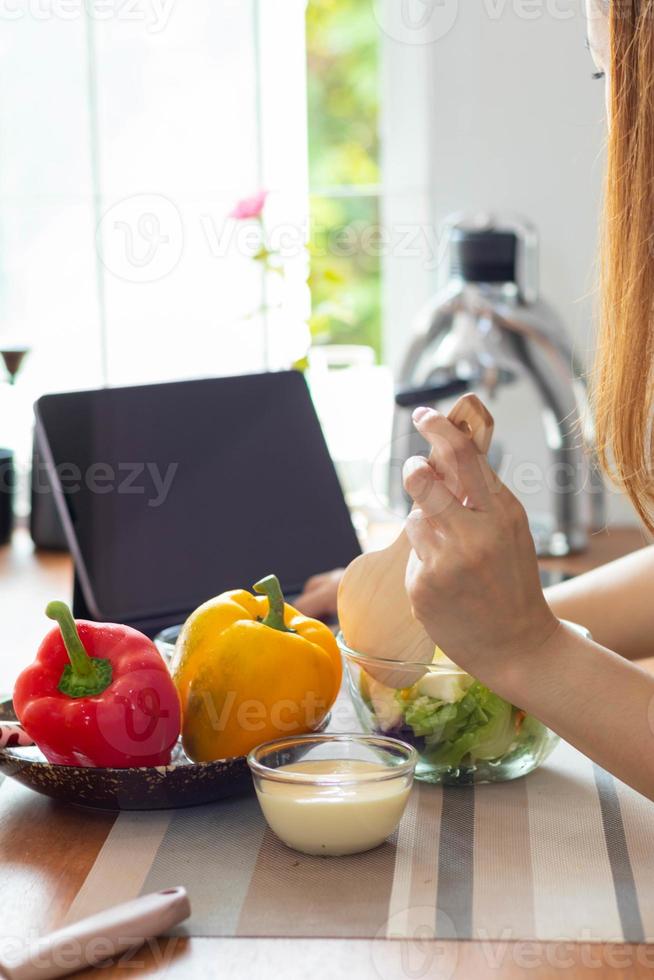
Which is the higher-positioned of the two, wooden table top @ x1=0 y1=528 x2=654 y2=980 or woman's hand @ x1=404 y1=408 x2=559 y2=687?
woman's hand @ x1=404 y1=408 x2=559 y2=687

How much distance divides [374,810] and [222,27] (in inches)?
57.4

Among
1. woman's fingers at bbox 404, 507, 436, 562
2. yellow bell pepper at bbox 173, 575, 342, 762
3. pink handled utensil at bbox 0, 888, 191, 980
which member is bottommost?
pink handled utensil at bbox 0, 888, 191, 980

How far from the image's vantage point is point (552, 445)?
154 cm

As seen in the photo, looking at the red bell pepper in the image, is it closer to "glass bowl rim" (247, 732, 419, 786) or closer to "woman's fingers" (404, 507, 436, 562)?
"glass bowl rim" (247, 732, 419, 786)

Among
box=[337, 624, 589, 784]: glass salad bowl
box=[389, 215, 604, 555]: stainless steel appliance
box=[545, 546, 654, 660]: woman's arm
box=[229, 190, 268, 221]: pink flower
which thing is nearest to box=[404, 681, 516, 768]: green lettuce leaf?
box=[337, 624, 589, 784]: glass salad bowl

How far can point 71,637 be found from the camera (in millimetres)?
664

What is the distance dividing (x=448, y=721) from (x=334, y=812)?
114 mm

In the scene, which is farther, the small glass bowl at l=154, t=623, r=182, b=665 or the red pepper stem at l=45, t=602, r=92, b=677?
the small glass bowl at l=154, t=623, r=182, b=665

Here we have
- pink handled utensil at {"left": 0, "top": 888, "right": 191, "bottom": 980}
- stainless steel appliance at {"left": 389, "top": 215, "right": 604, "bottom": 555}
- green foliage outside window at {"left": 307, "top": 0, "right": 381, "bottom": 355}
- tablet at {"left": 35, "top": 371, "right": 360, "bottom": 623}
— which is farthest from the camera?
green foliage outside window at {"left": 307, "top": 0, "right": 381, "bottom": 355}

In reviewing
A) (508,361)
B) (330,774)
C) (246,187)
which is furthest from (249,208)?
(330,774)

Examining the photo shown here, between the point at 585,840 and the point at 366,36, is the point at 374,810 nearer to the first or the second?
the point at 585,840

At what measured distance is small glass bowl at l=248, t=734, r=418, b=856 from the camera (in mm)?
613

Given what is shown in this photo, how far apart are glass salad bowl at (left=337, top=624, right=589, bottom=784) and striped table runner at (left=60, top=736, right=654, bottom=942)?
1 centimetres

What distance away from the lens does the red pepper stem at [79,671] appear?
26.2 inches
